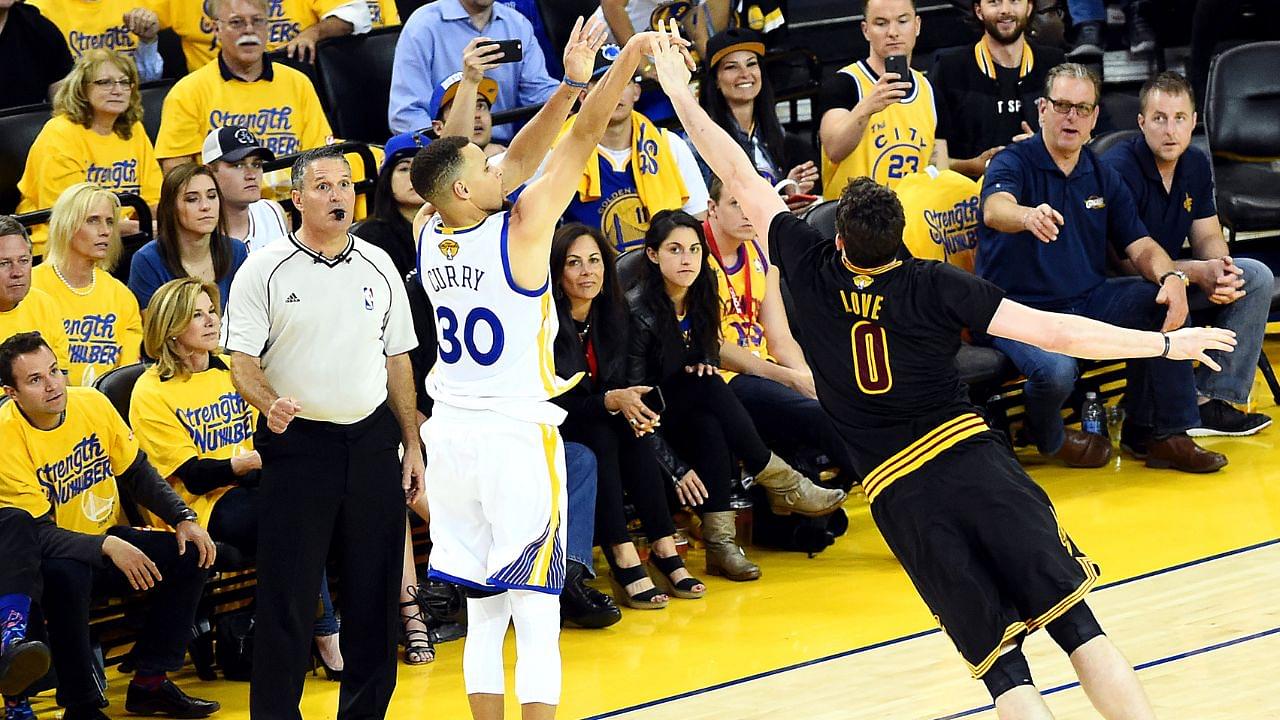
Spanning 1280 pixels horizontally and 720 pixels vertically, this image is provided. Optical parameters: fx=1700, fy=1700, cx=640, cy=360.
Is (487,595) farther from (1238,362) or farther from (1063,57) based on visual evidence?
(1063,57)

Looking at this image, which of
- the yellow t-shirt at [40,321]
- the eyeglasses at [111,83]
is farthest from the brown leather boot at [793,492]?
the eyeglasses at [111,83]

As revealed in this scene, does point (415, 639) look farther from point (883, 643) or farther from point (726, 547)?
point (883, 643)

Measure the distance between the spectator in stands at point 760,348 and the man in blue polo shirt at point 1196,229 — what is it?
202cm

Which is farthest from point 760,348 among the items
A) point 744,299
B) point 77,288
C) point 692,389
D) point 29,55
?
point 29,55

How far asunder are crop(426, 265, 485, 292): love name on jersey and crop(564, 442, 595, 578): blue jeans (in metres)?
1.75

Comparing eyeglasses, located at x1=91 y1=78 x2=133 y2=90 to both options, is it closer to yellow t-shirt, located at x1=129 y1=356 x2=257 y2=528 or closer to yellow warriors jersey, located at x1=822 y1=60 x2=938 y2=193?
yellow t-shirt, located at x1=129 y1=356 x2=257 y2=528

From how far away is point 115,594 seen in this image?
605 cm

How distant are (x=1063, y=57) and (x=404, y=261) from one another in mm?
4659

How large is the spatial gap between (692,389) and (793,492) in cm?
64

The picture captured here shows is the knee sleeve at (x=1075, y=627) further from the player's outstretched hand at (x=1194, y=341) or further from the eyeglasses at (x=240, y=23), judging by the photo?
the eyeglasses at (x=240, y=23)

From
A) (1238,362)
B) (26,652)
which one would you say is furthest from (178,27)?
(1238,362)

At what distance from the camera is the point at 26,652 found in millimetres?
5469

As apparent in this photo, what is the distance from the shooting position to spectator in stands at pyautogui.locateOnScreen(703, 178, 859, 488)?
7.61 m

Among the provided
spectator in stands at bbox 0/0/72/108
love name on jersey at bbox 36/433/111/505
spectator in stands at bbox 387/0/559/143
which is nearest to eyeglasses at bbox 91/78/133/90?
spectator in stands at bbox 0/0/72/108
